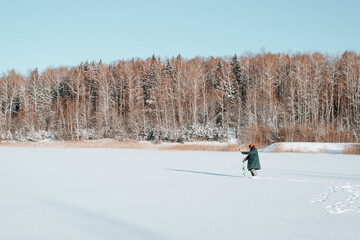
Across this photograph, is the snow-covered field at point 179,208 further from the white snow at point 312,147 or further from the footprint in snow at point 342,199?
the white snow at point 312,147

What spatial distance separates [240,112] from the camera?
1764 inches

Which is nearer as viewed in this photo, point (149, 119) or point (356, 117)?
point (356, 117)

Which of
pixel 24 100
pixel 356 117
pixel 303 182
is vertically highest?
pixel 24 100

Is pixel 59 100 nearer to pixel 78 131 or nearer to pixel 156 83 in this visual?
pixel 78 131

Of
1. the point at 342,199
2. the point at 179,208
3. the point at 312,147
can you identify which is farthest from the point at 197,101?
the point at 179,208

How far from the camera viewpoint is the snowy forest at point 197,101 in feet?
134

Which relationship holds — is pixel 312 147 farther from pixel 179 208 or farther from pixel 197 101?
pixel 197 101

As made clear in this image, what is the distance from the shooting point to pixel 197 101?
45531 mm

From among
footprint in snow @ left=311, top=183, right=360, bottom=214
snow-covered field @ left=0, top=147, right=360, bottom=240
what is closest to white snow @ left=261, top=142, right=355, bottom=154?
snow-covered field @ left=0, top=147, right=360, bottom=240

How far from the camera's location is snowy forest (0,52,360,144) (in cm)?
4072

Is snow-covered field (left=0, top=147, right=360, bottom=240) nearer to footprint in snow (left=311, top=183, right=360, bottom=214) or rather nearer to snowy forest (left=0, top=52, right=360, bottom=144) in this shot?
footprint in snow (left=311, top=183, right=360, bottom=214)

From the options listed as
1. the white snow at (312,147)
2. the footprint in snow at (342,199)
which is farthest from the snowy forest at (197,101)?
the footprint in snow at (342,199)

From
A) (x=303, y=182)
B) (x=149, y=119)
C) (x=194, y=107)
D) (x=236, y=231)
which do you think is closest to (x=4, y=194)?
(x=236, y=231)

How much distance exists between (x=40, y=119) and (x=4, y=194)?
4362 cm
